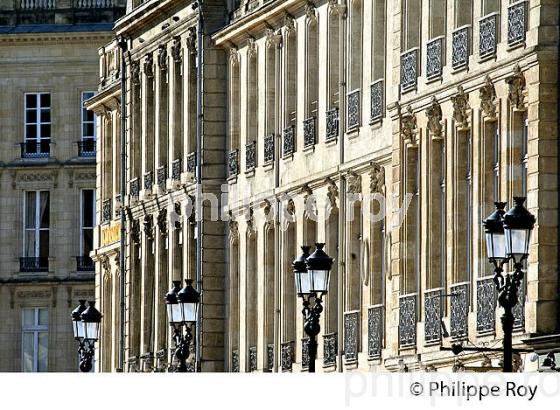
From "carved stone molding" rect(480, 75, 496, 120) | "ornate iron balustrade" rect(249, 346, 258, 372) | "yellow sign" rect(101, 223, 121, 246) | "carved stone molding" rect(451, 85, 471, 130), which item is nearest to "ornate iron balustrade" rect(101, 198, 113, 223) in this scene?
"yellow sign" rect(101, 223, 121, 246)

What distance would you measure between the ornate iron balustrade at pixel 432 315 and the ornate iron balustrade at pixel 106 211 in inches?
1136

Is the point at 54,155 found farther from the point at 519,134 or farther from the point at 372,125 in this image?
the point at 519,134

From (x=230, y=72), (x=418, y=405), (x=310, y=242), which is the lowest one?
(x=418, y=405)

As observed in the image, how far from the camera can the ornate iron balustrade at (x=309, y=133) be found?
2071 inches

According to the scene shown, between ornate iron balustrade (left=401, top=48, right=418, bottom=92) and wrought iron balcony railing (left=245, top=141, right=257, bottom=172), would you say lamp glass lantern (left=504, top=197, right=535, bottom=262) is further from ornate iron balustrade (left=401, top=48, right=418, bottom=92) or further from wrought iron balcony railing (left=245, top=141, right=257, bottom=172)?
wrought iron balcony railing (left=245, top=141, right=257, bottom=172)

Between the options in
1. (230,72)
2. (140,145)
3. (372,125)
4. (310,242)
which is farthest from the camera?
(140,145)

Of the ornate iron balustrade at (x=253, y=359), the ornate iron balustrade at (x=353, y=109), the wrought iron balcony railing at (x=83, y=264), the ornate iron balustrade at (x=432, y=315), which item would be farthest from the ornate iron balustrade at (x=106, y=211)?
the ornate iron balustrade at (x=432, y=315)

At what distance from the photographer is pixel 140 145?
67062 mm

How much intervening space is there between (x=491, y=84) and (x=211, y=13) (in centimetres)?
2023

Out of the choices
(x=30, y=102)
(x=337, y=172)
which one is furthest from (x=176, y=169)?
(x=30, y=102)

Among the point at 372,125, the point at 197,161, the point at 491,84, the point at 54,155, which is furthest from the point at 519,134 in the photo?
the point at 54,155

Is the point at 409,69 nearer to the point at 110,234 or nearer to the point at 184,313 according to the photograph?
the point at 184,313

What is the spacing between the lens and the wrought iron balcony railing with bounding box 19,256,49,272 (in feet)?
290

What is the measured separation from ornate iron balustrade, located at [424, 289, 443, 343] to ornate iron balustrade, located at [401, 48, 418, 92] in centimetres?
336
